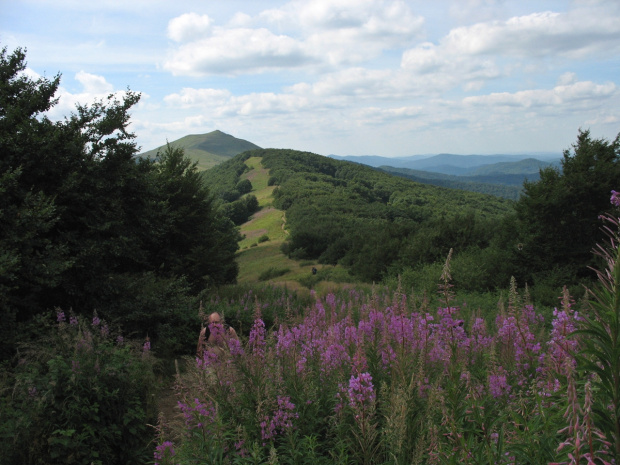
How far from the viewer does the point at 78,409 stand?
4.79 meters

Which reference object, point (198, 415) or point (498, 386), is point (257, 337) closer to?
point (198, 415)

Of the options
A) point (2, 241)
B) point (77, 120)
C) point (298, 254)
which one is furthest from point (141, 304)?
point (298, 254)

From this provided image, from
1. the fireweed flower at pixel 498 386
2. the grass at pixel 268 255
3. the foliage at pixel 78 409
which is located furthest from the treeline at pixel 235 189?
the fireweed flower at pixel 498 386

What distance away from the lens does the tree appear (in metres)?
23.0

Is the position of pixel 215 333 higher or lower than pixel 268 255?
higher

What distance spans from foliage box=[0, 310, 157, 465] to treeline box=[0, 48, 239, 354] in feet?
10.2

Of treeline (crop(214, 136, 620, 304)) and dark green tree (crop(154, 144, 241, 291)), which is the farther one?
treeline (crop(214, 136, 620, 304))

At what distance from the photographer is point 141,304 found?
1063 centimetres

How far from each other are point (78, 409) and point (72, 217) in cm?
682

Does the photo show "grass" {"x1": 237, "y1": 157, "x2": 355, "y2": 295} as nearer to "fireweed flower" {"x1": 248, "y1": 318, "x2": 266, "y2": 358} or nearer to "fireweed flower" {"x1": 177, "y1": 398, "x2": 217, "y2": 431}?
"fireweed flower" {"x1": 248, "y1": 318, "x2": 266, "y2": 358}

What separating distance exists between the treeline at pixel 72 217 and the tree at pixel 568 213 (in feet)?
66.8

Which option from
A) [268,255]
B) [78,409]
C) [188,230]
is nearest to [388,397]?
[78,409]

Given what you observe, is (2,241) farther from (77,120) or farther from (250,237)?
(250,237)

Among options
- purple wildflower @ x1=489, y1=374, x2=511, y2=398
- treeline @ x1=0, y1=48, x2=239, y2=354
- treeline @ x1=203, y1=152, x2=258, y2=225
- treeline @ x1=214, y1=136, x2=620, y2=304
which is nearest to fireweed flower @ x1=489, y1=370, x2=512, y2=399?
purple wildflower @ x1=489, y1=374, x2=511, y2=398
